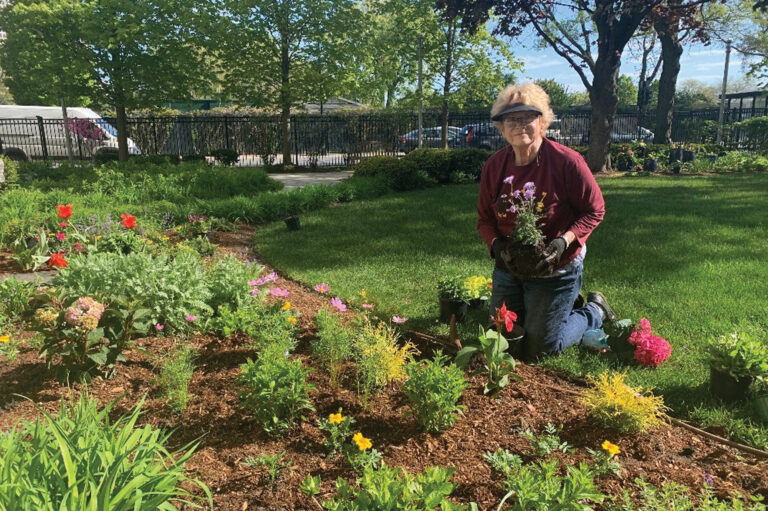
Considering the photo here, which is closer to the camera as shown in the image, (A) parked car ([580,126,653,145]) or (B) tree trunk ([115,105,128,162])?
(B) tree trunk ([115,105,128,162])

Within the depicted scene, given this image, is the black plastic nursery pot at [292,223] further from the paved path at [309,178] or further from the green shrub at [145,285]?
the paved path at [309,178]

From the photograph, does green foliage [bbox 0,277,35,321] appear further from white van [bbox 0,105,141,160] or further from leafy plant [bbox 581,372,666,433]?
white van [bbox 0,105,141,160]

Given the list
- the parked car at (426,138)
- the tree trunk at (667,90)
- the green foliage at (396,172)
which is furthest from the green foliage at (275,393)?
the tree trunk at (667,90)

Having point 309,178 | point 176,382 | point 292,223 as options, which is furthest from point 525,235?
point 309,178

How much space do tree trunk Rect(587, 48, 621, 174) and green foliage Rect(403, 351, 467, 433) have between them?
1303cm

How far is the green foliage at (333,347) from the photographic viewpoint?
8.93ft

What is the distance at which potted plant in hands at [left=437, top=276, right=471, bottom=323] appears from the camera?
3.78m

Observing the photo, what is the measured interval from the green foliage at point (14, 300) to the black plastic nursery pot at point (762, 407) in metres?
4.31

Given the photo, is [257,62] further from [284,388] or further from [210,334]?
[284,388]

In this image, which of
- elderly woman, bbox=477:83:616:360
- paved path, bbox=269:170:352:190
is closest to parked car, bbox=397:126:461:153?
paved path, bbox=269:170:352:190

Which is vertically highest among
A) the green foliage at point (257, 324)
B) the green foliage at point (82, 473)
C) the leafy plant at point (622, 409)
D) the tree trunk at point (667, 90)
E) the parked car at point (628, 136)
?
the tree trunk at point (667, 90)

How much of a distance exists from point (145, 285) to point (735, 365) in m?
3.30

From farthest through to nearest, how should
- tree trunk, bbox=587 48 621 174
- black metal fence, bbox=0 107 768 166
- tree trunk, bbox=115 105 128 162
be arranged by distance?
Result: black metal fence, bbox=0 107 768 166 → tree trunk, bbox=115 105 128 162 → tree trunk, bbox=587 48 621 174

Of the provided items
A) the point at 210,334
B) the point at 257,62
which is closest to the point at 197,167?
the point at 257,62
